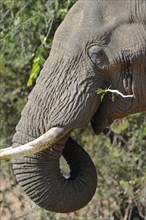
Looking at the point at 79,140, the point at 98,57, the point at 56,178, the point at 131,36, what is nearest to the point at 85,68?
the point at 98,57

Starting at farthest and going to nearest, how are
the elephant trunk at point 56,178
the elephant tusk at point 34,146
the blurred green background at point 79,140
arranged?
the blurred green background at point 79,140
the elephant trunk at point 56,178
the elephant tusk at point 34,146

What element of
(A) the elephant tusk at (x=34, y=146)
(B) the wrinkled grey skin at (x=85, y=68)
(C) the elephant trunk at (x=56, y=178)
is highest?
(B) the wrinkled grey skin at (x=85, y=68)

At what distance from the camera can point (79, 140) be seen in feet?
26.8

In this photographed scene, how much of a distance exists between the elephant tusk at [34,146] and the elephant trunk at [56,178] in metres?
0.13

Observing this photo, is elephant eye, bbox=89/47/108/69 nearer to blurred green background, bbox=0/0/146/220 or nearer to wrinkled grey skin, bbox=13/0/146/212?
wrinkled grey skin, bbox=13/0/146/212

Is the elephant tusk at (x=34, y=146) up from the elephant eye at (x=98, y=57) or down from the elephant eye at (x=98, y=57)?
down

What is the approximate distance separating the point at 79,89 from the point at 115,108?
290mm

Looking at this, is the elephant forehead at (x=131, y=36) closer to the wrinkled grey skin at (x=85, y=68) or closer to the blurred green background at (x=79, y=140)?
the wrinkled grey skin at (x=85, y=68)

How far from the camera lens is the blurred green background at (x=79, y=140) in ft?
22.5

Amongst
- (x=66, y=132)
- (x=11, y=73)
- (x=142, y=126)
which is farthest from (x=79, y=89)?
(x=11, y=73)

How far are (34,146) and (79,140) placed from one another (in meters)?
3.54

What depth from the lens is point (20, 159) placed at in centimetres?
483

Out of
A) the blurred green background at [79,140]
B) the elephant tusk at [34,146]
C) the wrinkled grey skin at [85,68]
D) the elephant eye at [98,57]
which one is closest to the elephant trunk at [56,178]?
the wrinkled grey skin at [85,68]

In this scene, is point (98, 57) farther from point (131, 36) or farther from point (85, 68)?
point (131, 36)
